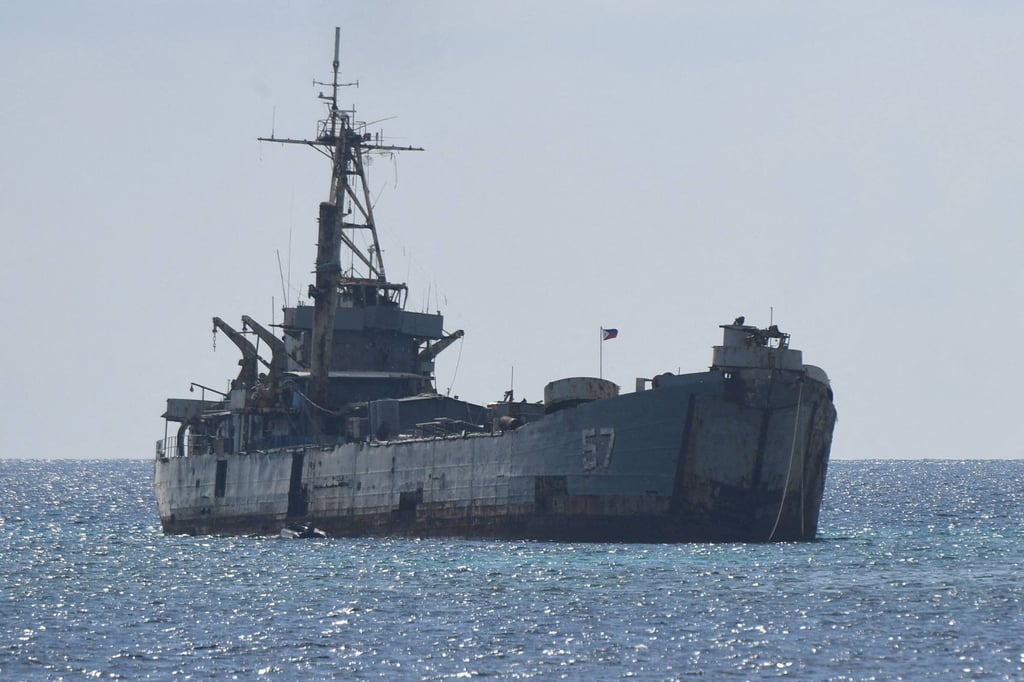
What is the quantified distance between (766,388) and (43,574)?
71.1 feet

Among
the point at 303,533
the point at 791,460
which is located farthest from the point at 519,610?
the point at 303,533

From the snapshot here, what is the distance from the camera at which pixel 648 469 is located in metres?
49.1

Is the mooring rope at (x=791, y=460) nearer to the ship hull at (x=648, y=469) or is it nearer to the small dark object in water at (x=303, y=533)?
the ship hull at (x=648, y=469)

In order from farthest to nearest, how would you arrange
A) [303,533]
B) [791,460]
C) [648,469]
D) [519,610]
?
1. [303,533]
2. [791,460]
3. [648,469]
4. [519,610]

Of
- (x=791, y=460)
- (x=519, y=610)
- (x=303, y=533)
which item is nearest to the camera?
(x=519, y=610)

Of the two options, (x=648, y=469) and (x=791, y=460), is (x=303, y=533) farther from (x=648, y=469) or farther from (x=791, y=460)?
(x=791, y=460)

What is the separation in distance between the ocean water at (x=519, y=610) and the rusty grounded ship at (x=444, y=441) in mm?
1374

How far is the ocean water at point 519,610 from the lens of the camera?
30.7 metres

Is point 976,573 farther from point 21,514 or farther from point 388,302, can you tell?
point 21,514

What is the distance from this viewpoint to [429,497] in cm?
5591

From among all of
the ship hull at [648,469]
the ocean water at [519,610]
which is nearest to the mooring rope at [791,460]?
the ship hull at [648,469]

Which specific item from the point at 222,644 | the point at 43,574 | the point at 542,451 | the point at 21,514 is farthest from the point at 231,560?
the point at 21,514

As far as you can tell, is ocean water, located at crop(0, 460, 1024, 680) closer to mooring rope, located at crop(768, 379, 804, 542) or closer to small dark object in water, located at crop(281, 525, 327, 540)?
mooring rope, located at crop(768, 379, 804, 542)

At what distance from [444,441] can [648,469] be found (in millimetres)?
8576
